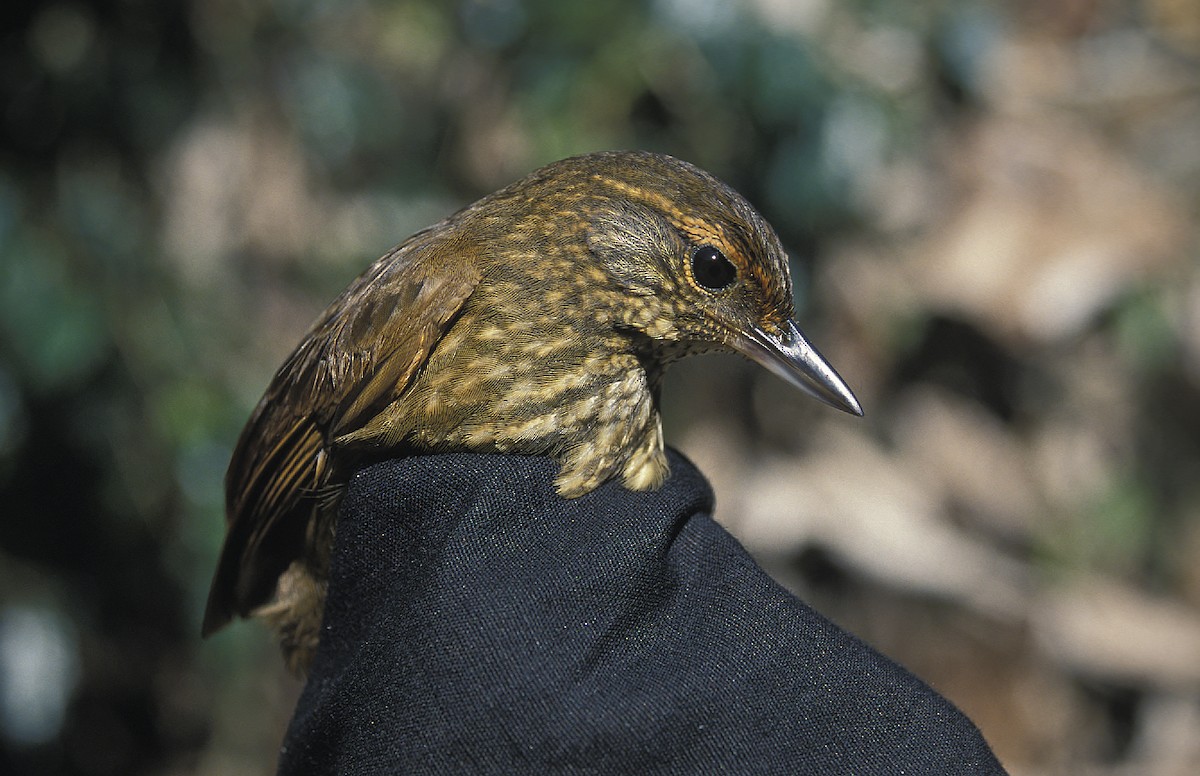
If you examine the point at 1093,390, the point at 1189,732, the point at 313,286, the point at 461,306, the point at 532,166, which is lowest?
the point at 1189,732

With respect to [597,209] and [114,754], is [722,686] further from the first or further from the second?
[114,754]

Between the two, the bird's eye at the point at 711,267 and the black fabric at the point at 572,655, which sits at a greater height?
the bird's eye at the point at 711,267

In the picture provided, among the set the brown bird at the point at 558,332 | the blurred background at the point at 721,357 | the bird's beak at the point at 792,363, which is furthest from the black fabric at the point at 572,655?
the blurred background at the point at 721,357

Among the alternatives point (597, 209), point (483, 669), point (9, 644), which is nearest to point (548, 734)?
point (483, 669)

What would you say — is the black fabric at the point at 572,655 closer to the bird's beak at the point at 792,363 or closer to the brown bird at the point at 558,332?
A: the brown bird at the point at 558,332

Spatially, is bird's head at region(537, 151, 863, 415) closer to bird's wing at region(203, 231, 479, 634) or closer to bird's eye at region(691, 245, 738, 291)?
bird's eye at region(691, 245, 738, 291)
